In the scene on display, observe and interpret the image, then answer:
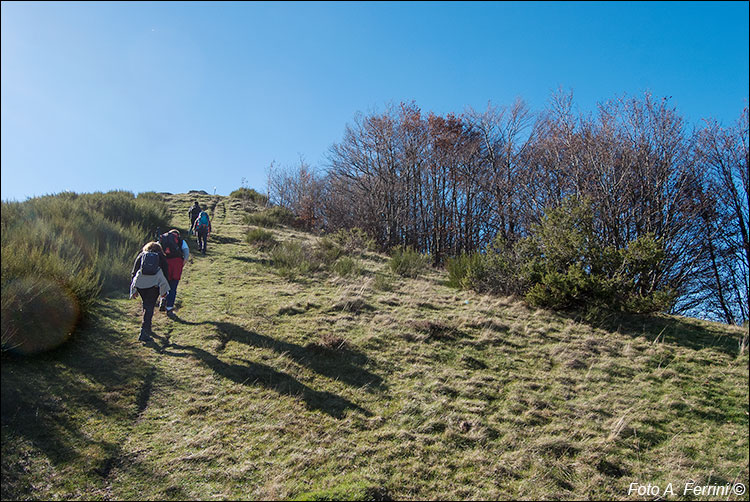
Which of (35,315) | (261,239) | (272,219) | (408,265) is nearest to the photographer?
(35,315)

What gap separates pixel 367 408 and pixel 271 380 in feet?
4.72

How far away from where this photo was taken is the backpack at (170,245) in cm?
758

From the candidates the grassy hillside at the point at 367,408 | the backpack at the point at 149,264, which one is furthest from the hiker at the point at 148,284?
the grassy hillside at the point at 367,408

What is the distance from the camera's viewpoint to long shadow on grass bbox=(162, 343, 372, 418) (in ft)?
16.1

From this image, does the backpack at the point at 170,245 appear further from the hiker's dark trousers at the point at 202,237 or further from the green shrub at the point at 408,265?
the green shrub at the point at 408,265

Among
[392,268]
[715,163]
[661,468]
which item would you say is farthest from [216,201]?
[661,468]

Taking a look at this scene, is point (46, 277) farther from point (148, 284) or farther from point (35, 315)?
point (148, 284)

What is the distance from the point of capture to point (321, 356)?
20.8 feet

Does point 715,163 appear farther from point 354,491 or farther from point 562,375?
point 354,491

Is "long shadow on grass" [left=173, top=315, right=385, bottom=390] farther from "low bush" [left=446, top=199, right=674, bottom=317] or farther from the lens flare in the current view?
"low bush" [left=446, top=199, right=674, bottom=317]

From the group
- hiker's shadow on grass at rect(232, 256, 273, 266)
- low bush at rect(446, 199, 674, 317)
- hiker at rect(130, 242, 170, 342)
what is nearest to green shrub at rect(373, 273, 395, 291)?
low bush at rect(446, 199, 674, 317)

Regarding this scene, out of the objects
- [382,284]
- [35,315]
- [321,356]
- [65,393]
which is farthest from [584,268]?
[35,315]

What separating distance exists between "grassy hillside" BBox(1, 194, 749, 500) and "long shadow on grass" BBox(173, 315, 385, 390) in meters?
0.03

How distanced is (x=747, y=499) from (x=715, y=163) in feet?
48.3
